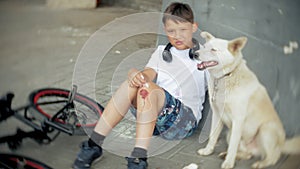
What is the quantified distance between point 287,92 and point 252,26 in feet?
0.61

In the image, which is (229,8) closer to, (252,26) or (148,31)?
(252,26)

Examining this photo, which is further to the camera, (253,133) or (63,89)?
(63,89)

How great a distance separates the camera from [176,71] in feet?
4.62

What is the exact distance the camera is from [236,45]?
134 centimetres

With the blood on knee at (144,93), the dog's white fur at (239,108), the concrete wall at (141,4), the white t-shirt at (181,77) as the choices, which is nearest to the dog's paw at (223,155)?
the dog's white fur at (239,108)

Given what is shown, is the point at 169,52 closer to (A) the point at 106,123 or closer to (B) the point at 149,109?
(B) the point at 149,109

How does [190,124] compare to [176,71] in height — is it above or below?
below

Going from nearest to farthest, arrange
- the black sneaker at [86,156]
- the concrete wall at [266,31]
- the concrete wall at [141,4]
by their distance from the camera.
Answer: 1. the concrete wall at [266,31]
2. the concrete wall at [141,4]
3. the black sneaker at [86,156]

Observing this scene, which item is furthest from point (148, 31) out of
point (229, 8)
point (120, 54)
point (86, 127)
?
point (86, 127)

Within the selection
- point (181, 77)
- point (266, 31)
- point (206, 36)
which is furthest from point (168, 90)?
point (266, 31)

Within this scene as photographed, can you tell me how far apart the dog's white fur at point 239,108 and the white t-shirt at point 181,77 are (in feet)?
0.10

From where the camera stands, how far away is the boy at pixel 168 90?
1393 mm

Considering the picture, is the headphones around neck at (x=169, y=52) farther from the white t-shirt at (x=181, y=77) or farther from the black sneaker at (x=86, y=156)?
the black sneaker at (x=86, y=156)

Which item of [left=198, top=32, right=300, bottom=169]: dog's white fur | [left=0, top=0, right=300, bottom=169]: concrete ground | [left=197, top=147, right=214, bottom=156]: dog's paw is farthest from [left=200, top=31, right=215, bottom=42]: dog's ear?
[left=197, top=147, right=214, bottom=156]: dog's paw
